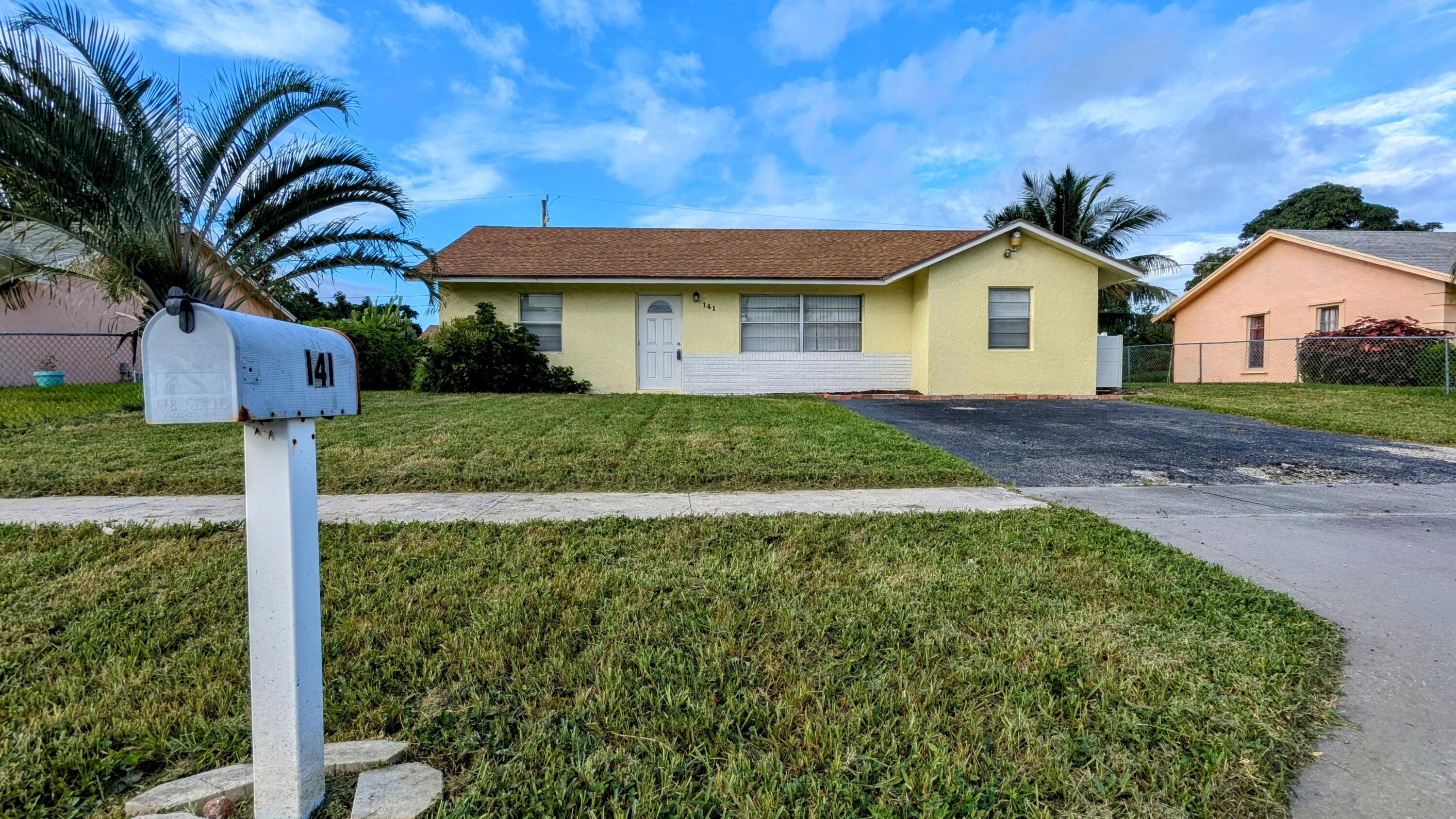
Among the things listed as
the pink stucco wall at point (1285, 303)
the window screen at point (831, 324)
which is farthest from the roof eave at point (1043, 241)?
the pink stucco wall at point (1285, 303)

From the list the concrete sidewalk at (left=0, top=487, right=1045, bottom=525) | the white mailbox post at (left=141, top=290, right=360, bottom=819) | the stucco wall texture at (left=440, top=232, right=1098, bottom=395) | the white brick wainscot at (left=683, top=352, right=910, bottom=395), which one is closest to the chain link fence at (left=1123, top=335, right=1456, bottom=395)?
the stucco wall texture at (left=440, top=232, right=1098, bottom=395)

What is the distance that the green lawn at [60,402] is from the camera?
28.6ft

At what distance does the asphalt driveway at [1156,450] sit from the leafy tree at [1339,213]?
116 feet

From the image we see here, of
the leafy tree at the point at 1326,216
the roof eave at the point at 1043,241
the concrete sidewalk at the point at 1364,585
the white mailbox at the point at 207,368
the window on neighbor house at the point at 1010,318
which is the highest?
the leafy tree at the point at 1326,216

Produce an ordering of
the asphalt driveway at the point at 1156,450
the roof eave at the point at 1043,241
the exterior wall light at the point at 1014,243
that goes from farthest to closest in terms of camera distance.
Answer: the exterior wall light at the point at 1014,243
the roof eave at the point at 1043,241
the asphalt driveway at the point at 1156,450

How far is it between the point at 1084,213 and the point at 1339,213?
23720 mm

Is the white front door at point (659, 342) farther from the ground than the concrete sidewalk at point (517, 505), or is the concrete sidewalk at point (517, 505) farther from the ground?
the white front door at point (659, 342)

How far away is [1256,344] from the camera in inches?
806

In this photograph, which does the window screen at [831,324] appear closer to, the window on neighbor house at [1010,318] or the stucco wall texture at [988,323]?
the stucco wall texture at [988,323]

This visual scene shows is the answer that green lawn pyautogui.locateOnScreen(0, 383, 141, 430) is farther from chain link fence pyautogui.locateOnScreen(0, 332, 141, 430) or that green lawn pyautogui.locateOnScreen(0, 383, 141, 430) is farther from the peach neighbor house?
the peach neighbor house

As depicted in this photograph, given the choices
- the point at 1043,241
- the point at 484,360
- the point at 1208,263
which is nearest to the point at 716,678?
the point at 484,360

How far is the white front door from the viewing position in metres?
14.5

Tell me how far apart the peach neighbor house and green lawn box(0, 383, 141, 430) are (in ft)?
79.9

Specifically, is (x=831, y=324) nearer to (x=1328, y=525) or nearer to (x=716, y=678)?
(x=1328, y=525)
